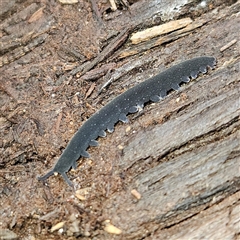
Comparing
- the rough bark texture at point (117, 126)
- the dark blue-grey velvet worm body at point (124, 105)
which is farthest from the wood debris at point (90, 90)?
the dark blue-grey velvet worm body at point (124, 105)

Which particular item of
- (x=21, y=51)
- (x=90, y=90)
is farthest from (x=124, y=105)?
(x=21, y=51)

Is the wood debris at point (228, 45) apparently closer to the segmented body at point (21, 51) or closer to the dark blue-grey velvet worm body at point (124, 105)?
the dark blue-grey velvet worm body at point (124, 105)

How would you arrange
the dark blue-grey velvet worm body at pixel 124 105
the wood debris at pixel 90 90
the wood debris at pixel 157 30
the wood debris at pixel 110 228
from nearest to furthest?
the wood debris at pixel 110 228
the dark blue-grey velvet worm body at pixel 124 105
the wood debris at pixel 90 90
the wood debris at pixel 157 30

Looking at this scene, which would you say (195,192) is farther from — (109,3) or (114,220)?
(109,3)

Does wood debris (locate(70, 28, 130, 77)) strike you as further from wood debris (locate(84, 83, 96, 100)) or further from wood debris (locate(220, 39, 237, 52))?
wood debris (locate(220, 39, 237, 52))

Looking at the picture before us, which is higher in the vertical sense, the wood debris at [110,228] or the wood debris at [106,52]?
the wood debris at [106,52]

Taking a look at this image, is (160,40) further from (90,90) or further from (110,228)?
(110,228)
